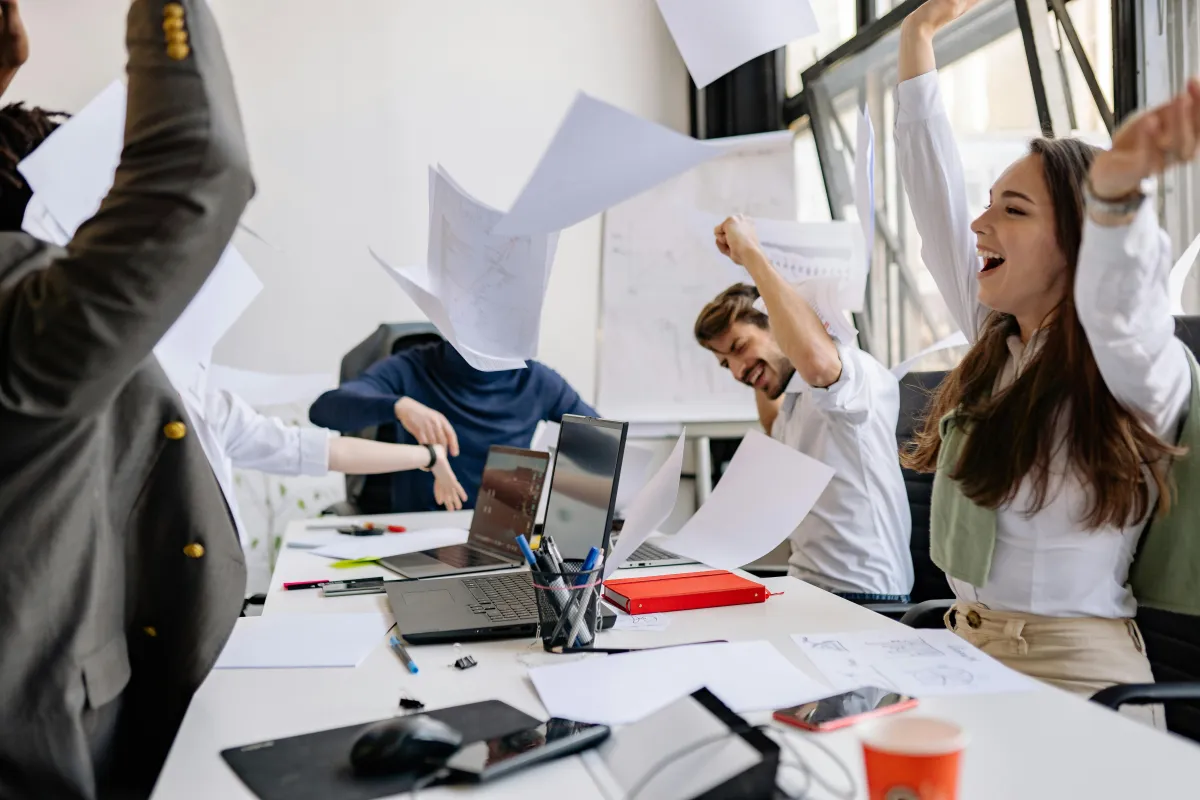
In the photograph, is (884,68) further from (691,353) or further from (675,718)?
(675,718)

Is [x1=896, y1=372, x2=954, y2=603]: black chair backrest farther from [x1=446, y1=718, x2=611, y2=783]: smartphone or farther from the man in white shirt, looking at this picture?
[x1=446, y1=718, x2=611, y2=783]: smartphone

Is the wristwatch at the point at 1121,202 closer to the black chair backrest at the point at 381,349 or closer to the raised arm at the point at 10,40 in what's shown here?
the raised arm at the point at 10,40

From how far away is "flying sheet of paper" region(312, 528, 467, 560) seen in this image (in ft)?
6.11

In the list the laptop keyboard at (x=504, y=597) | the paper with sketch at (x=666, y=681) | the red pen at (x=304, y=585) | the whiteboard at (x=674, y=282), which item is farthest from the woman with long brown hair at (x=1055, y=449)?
the whiteboard at (x=674, y=282)

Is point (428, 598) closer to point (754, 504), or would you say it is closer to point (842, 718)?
point (754, 504)

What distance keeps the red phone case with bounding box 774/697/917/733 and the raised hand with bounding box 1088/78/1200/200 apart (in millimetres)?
536

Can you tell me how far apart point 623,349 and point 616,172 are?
8.69ft

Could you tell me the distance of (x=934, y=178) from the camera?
4.93 ft

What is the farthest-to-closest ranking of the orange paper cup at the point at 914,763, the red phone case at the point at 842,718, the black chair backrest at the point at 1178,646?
the black chair backrest at the point at 1178,646, the red phone case at the point at 842,718, the orange paper cup at the point at 914,763

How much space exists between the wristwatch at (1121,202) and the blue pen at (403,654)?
2.85 feet

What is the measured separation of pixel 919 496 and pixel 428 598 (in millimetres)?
1132

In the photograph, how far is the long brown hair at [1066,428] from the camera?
3.80 feet

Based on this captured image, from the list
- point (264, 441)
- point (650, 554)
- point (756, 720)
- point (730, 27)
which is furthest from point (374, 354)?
point (756, 720)

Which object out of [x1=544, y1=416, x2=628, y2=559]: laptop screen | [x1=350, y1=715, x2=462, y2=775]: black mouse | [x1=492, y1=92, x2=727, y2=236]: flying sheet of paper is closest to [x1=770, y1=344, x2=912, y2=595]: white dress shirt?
[x1=544, y1=416, x2=628, y2=559]: laptop screen
